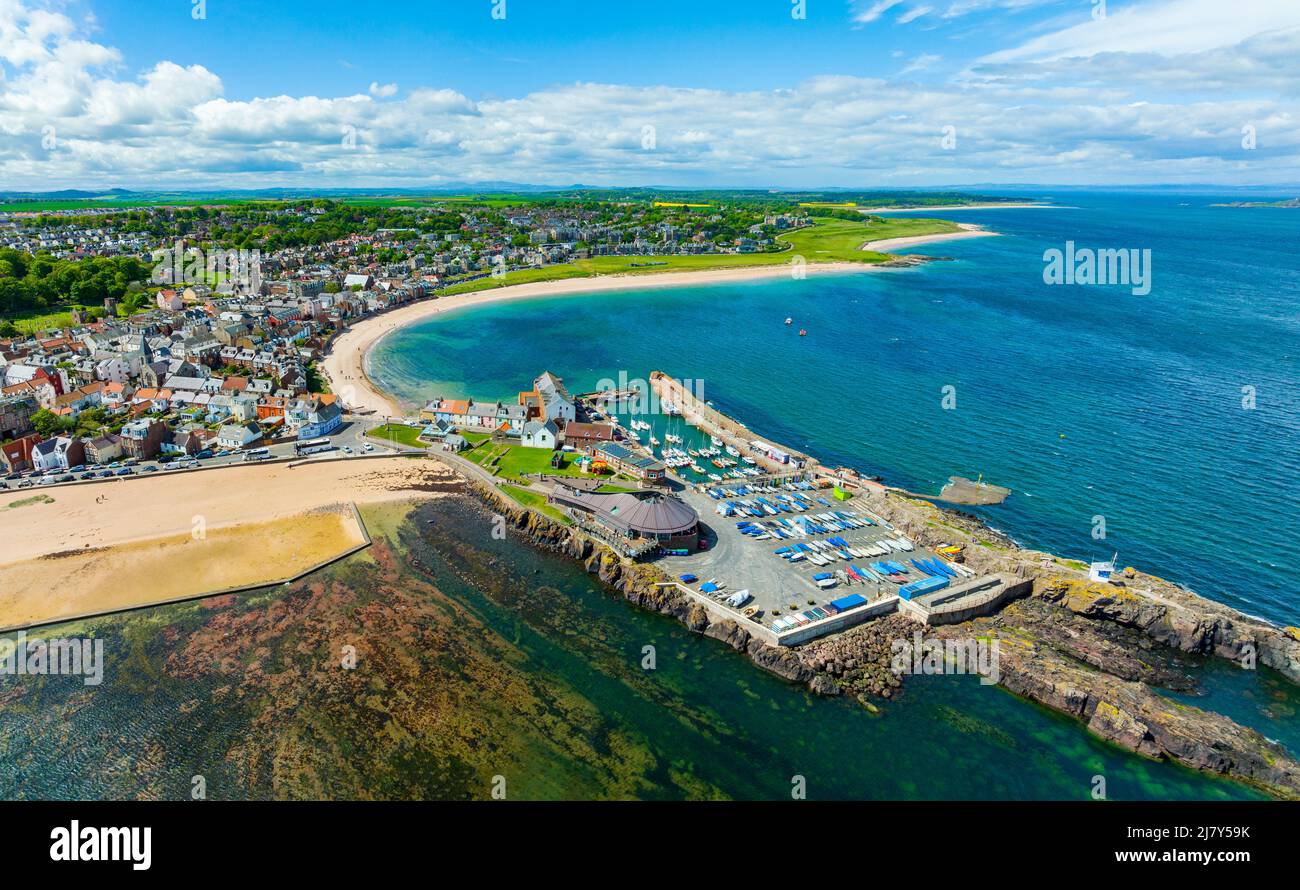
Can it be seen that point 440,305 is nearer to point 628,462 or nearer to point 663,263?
point 663,263

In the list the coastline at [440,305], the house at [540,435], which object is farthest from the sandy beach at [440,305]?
the house at [540,435]

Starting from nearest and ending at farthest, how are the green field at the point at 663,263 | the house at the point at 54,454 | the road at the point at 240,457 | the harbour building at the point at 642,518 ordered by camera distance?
the harbour building at the point at 642,518 < the road at the point at 240,457 < the house at the point at 54,454 < the green field at the point at 663,263

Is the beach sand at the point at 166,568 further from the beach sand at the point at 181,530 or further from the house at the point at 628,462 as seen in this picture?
the house at the point at 628,462

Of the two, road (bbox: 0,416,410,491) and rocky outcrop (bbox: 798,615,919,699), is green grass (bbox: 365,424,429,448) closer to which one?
road (bbox: 0,416,410,491)

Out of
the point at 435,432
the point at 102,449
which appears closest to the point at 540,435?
the point at 435,432

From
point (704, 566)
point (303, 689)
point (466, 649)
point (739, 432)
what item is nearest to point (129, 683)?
point (303, 689)

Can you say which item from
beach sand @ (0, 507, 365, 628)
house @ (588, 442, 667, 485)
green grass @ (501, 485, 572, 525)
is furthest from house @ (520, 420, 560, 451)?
beach sand @ (0, 507, 365, 628)
